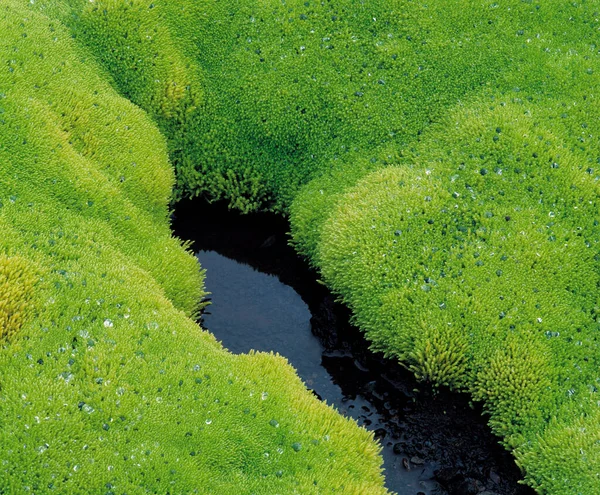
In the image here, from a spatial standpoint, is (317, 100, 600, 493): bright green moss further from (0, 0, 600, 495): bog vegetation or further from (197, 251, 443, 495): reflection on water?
(197, 251, 443, 495): reflection on water

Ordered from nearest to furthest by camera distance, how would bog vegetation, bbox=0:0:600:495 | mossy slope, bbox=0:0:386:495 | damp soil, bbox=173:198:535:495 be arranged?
mossy slope, bbox=0:0:386:495 → bog vegetation, bbox=0:0:600:495 → damp soil, bbox=173:198:535:495

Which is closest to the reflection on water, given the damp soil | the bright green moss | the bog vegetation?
the damp soil

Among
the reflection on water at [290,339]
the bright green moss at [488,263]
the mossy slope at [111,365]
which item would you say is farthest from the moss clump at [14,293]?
the bright green moss at [488,263]

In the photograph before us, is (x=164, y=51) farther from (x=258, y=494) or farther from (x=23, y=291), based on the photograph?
(x=258, y=494)

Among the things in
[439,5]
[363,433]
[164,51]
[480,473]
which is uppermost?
[439,5]

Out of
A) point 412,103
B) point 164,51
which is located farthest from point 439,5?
point 164,51

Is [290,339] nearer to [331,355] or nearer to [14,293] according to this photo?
[331,355]

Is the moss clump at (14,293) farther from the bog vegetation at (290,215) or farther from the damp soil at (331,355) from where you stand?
the damp soil at (331,355)
